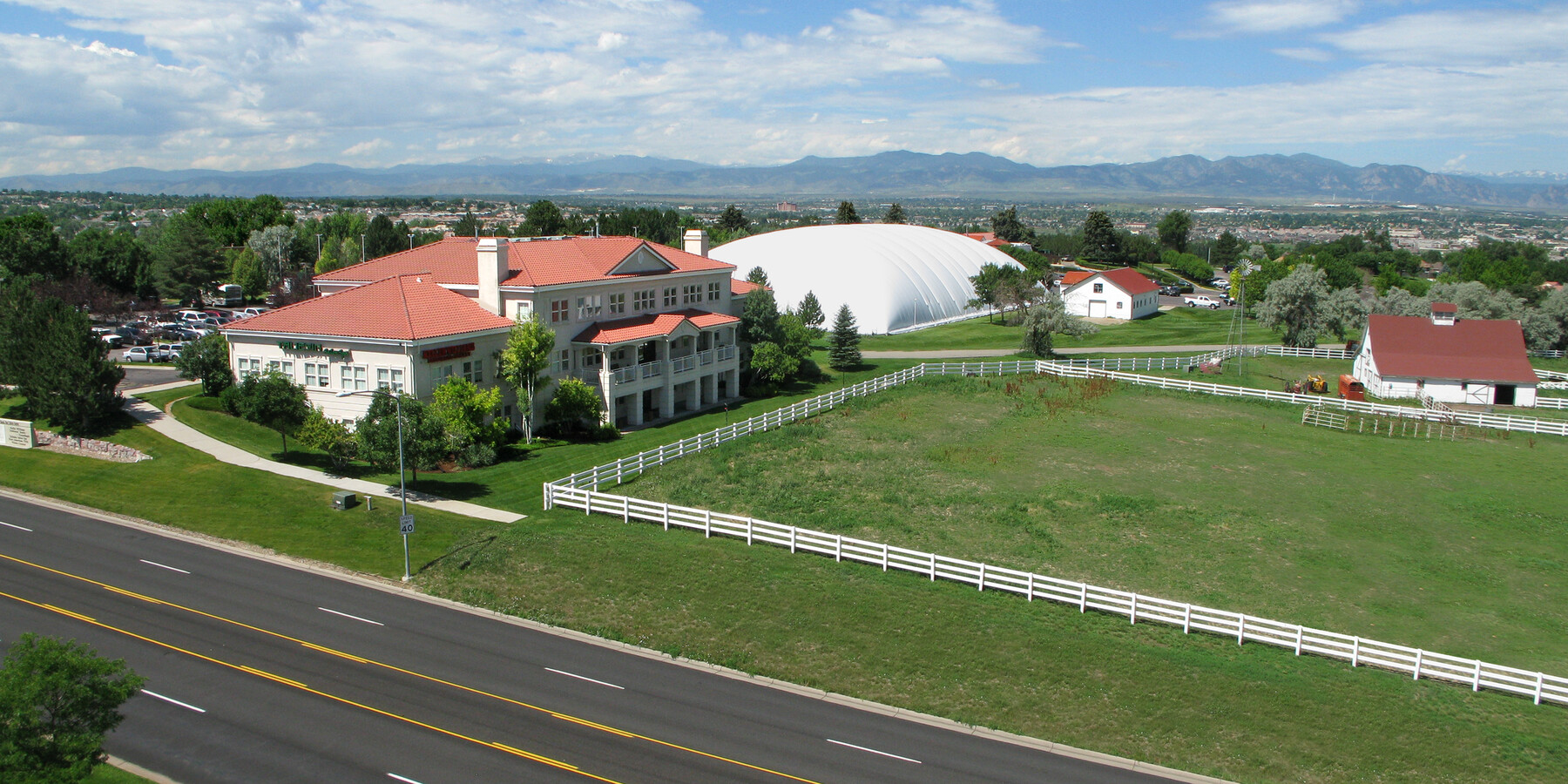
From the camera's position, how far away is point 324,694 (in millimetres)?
22031

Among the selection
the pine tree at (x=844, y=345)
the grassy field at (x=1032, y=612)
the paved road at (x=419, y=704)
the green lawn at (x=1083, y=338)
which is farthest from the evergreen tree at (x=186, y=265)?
the paved road at (x=419, y=704)

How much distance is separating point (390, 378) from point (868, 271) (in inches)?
2356

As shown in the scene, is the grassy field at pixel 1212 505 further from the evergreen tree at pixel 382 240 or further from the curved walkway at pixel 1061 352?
the evergreen tree at pixel 382 240

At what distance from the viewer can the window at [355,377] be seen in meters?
43.8

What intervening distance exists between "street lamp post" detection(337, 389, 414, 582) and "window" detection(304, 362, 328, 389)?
1.42 m

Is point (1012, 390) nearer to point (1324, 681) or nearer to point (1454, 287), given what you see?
point (1324, 681)

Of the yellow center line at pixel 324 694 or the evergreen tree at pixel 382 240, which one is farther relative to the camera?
the evergreen tree at pixel 382 240

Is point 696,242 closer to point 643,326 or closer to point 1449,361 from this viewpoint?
point 643,326

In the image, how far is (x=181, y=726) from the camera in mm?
20531

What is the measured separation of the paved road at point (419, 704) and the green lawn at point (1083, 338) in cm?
6222

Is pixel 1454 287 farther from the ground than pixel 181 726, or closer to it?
farther from the ground

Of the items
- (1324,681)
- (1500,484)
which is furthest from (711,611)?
(1500,484)

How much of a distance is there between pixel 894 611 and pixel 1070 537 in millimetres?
9633

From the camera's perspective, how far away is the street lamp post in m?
29.2
